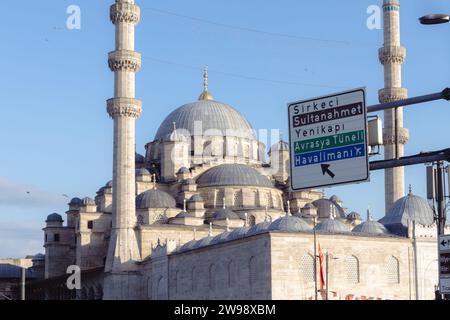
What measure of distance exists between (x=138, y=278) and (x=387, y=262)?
17242 mm

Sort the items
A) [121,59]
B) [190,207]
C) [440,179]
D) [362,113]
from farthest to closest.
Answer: [190,207] < [121,59] < [440,179] < [362,113]

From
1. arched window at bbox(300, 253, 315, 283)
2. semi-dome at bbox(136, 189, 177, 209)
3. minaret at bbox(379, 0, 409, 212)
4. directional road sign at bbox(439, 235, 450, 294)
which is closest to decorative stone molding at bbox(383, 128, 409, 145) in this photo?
minaret at bbox(379, 0, 409, 212)

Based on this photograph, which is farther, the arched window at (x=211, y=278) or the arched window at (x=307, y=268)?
the arched window at (x=211, y=278)

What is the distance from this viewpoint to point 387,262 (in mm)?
52031

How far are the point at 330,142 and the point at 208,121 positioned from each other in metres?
62.4

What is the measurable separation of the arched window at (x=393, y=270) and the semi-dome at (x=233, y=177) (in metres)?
20.2

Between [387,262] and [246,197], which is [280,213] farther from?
[387,262]

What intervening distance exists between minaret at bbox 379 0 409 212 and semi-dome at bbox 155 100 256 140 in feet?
60.1

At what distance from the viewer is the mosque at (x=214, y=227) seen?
49.9m

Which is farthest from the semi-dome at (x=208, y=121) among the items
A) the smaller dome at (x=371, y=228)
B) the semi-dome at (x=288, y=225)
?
the semi-dome at (x=288, y=225)

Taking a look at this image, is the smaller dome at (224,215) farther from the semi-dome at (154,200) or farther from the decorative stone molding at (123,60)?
the decorative stone molding at (123,60)

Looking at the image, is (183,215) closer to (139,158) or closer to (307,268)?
(139,158)
